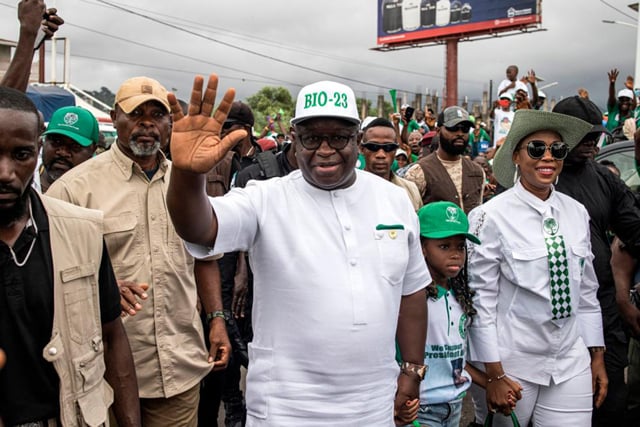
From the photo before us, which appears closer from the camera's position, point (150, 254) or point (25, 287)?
point (25, 287)

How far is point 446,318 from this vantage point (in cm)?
341

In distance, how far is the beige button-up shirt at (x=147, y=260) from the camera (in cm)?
315

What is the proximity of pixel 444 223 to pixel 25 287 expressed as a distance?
2180mm

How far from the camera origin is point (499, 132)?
35.6 ft

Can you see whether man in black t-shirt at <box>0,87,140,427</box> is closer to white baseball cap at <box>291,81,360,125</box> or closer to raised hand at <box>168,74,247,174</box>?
raised hand at <box>168,74,247,174</box>

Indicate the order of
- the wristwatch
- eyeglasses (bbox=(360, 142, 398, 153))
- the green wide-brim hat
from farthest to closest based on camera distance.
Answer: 1. eyeglasses (bbox=(360, 142, 398, 153))
2. the green wide-brim hat
3. the wristwatch

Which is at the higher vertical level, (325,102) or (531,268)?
(325,102)

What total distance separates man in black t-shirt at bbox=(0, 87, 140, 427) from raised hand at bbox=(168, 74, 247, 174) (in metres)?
0.52

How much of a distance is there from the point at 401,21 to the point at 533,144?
40.5 m

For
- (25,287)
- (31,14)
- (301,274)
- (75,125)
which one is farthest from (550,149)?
(75,125)

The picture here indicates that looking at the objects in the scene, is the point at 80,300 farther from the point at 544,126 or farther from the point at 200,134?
the point at 544,126

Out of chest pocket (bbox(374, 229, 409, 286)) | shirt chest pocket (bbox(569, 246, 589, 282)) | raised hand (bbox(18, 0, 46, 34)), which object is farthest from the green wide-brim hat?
raised hand (bbox(18, 0, 46, 34))

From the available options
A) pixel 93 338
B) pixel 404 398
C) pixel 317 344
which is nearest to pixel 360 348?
pixel 317 344

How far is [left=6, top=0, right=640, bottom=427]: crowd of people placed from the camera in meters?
2.11
